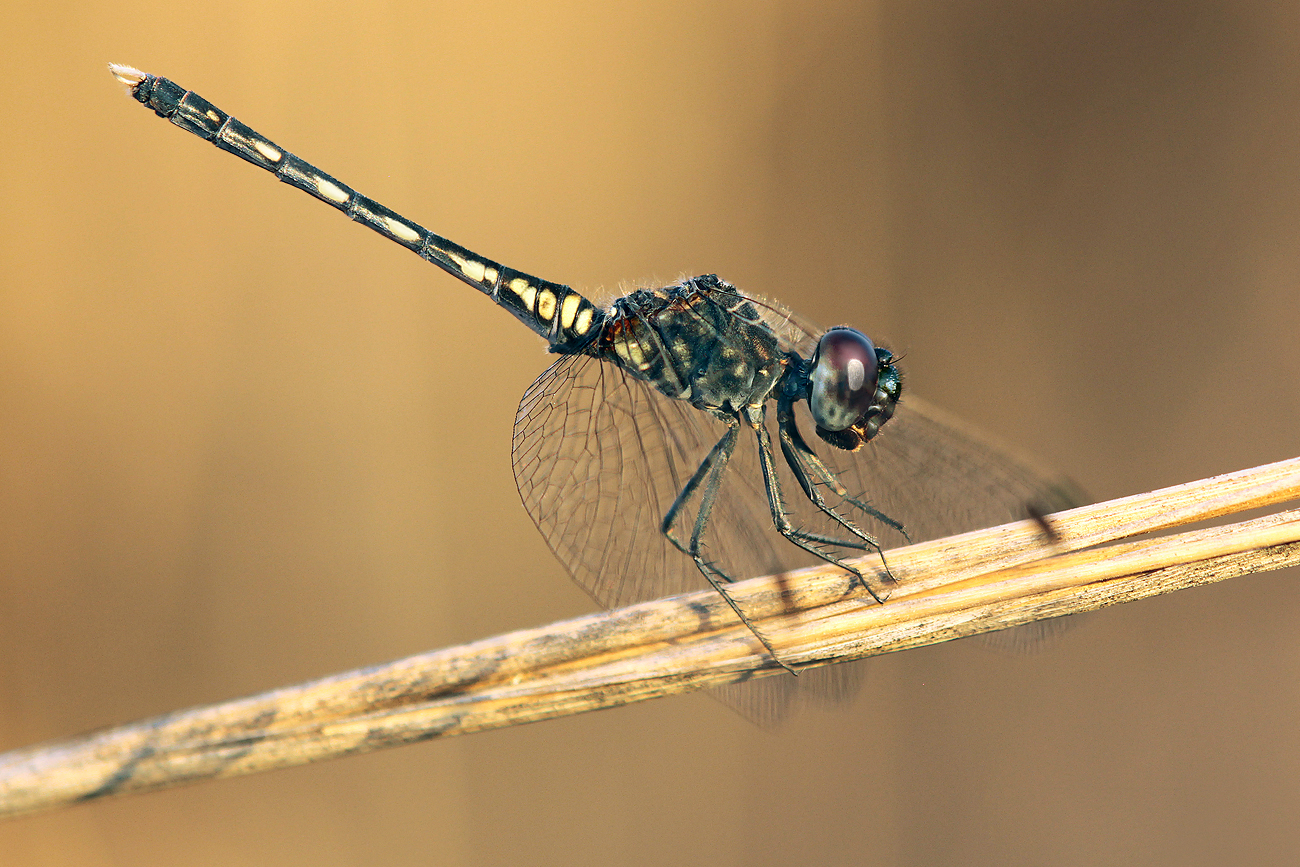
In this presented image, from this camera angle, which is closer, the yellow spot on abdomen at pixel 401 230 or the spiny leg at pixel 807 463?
the spiny leg at pixel 807 463

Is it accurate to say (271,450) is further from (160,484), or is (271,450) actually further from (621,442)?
(621,442)

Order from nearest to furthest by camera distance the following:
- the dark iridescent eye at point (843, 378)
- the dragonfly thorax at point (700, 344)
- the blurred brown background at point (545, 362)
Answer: the dark iridescent eye at point (843, 378) → the dragonfly thorax at point (700, 344) → the blurred brown background at point (545, 362)

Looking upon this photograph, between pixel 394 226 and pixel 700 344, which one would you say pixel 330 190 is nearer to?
pixel 394 226

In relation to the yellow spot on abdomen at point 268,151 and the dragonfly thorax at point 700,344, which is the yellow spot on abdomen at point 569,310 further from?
the yellow spot on abdomen at point 268,151

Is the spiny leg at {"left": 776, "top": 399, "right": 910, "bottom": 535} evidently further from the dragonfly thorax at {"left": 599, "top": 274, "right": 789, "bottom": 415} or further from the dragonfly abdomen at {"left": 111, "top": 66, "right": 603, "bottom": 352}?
the dragonfly abdomen at {"left": 111, "top": 66, "right": 603, "bottom": 352}

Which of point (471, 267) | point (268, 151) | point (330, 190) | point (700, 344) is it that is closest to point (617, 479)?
point (700, 344)

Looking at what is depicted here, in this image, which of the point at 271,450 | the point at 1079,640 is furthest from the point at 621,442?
the point at 1079,640

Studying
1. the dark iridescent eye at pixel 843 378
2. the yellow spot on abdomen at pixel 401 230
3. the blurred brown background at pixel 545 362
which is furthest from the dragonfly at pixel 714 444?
the blurred brown background at pixel 545 362
